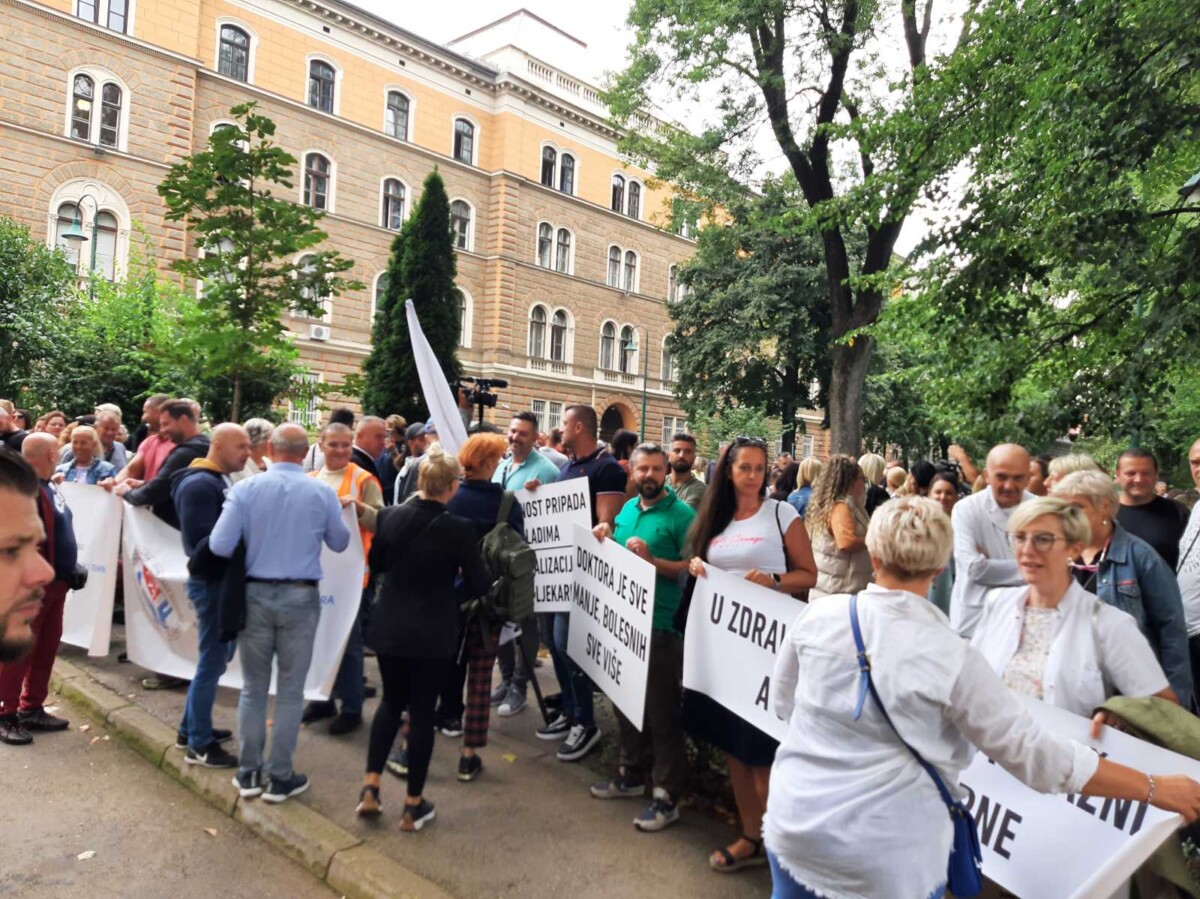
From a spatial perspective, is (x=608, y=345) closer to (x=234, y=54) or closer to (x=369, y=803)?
(x=234, y=54)

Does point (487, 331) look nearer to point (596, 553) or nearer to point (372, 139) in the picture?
point (372, 139)

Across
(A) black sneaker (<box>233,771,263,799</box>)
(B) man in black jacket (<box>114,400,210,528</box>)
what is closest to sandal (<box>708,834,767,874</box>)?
(A) black sneaker (<box>233,771,263,799</box>)

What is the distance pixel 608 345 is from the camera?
44.8m

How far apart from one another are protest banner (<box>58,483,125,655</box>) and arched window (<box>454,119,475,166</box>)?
112 feet

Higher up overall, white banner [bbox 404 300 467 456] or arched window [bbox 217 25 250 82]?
arched window [bbox 217 25 250 82]

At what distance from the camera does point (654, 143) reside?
72.6 feet

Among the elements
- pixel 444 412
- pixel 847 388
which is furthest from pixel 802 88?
pixel 444 412

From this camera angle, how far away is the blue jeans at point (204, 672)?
16.5 ft

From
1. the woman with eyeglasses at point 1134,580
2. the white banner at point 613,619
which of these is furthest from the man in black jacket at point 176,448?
the woman with eyeglasses at point 1134,580

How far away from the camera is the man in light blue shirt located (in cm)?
Answer: 592

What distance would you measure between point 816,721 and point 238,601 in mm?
3223

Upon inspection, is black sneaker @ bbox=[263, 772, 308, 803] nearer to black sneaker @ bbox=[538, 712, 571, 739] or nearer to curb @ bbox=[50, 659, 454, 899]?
curb @ bbox=[50, 659, 454, 899]

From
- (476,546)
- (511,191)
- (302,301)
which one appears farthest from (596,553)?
(511,191)

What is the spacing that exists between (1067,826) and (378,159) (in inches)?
1455
